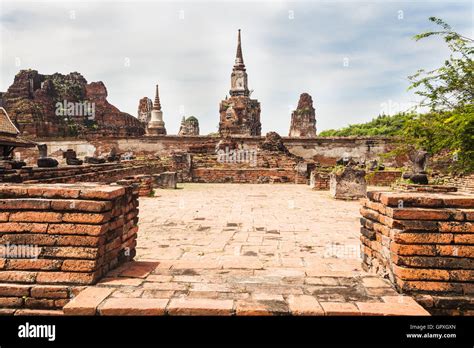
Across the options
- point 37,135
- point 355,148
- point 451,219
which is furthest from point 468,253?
point 37,135

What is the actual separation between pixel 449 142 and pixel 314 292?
12.4 ft

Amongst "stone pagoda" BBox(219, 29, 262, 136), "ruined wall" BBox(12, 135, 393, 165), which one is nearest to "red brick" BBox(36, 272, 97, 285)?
"ruined wall" BBox(12, 135, 393, 165)

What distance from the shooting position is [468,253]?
2.39 m

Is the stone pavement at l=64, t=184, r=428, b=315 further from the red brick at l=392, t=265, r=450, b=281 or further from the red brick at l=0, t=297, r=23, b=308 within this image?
the red brick at l=0, t=297, r=23, b=308

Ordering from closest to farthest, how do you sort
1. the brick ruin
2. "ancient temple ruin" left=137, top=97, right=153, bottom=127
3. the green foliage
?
the brick ruin
the green foliage
"ancient temple ruin" left=137, top=97, right=153, bottom=127

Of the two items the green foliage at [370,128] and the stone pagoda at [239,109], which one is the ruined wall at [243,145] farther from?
the green foliage at [370,128]

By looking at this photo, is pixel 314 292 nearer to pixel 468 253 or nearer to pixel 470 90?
pixel 468 253

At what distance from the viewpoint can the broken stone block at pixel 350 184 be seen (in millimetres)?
10297

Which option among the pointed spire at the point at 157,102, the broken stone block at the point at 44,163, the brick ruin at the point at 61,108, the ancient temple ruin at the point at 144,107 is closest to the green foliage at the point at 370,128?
the pointed spire at the point at 157,102

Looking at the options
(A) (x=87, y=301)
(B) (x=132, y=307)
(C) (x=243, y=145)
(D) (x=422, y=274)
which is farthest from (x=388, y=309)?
(C) (x=243, y=145)

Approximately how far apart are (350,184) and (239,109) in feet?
87.1

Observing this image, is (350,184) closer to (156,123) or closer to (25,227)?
(25,227)

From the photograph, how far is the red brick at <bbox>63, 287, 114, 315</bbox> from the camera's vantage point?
215 cm

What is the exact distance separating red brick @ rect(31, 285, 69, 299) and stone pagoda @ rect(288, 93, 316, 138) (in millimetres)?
44108
